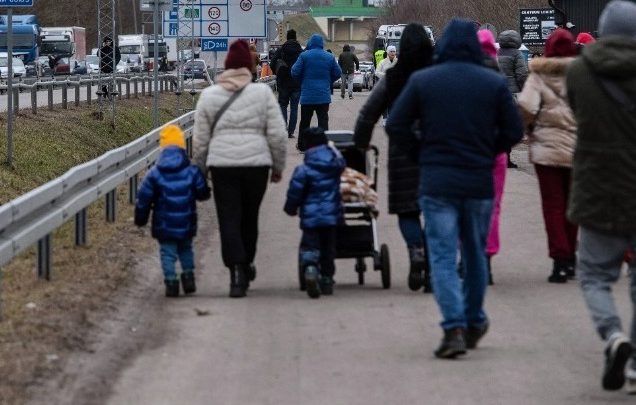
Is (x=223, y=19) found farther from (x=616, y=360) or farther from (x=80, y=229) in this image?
(x=616, y=360)

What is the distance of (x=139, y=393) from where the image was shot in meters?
8.27

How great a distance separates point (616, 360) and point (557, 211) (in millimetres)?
4679

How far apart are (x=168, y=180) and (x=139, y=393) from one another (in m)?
3.80

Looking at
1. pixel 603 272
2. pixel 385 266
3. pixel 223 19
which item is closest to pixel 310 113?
pixel 385 266

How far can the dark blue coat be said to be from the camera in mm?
8984

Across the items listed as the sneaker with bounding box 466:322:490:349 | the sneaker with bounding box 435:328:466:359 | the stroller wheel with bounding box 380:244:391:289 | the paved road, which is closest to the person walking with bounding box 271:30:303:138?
the paved road

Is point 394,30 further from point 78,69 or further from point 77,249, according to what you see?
point 77,249

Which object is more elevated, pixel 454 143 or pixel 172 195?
pixel 454 143

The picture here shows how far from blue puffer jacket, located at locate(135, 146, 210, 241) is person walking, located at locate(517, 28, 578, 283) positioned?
249 cm

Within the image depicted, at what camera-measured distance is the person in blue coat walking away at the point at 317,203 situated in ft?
38.6

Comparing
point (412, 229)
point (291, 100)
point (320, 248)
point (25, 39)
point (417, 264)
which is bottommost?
point (25, 39)

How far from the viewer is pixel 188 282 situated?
12.0 meters

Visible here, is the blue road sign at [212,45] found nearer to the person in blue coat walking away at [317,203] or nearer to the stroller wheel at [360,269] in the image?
the stroller wheel at [360,269]

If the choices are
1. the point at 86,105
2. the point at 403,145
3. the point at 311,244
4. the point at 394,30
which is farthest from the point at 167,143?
the point at 394,30
